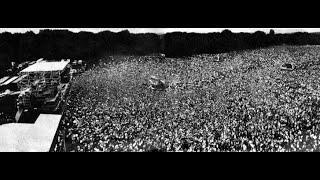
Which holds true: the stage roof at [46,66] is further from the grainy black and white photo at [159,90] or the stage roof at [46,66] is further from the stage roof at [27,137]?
the stage roof at [27,137]

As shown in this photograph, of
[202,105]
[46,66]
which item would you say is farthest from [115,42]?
[202,105]

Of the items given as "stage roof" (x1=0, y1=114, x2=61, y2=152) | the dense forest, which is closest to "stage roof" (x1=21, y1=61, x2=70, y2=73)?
the dense forest

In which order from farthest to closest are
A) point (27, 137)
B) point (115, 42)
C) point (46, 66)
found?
point (115, 42) → point (46, 66) → point (27, 137)

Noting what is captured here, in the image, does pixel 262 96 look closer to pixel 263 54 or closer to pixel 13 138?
pixel 263 54

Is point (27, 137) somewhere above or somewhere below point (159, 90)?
below

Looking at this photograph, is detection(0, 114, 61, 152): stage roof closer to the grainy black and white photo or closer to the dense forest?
the grainy black and white photo

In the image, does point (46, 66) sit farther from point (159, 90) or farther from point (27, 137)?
point (159, 90)

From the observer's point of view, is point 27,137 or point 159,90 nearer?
point 27,137

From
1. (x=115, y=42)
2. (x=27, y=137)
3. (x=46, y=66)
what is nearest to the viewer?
(x=27, y=137)
